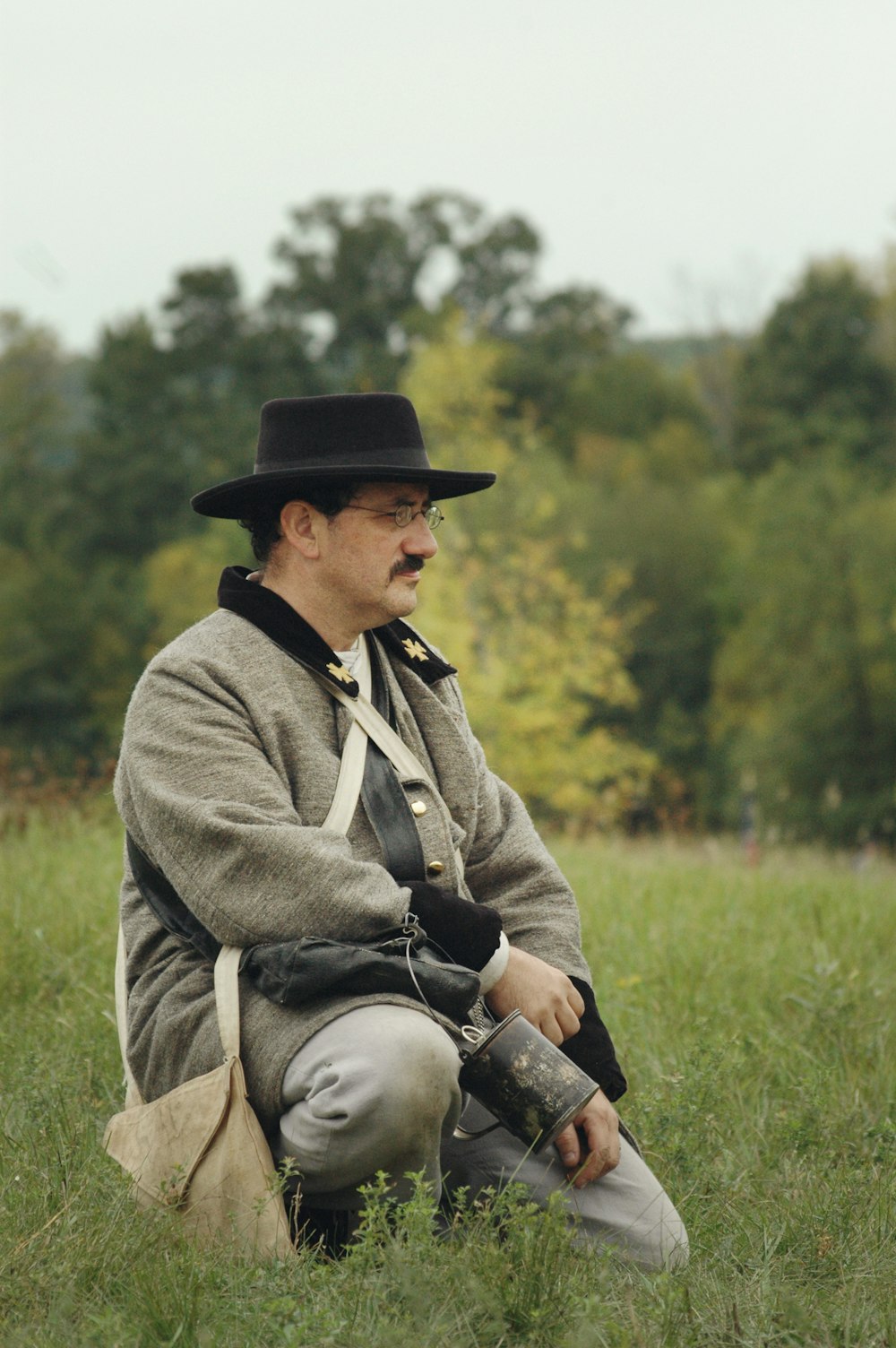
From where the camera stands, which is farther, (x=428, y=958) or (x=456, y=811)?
(x=456, y=811)

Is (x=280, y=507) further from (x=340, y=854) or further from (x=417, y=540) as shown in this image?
(x=340, y=854)

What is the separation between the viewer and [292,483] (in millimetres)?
3586

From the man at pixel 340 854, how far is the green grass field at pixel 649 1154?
0.22 metres

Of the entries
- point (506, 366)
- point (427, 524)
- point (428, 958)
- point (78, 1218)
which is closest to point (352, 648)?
point (427, 524)

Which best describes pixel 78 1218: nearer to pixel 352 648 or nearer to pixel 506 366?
pixel 352 648

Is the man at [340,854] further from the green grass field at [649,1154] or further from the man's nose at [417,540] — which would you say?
the green grass field at [649,1154]

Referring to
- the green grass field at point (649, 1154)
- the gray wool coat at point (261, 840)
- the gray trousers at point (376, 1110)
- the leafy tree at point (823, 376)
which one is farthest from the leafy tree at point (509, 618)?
the gray trousers at point (376, 1110)

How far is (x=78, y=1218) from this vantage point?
3.11m

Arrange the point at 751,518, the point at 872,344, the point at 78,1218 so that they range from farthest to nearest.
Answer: the point at 872,344 < the point at 751,518 < the point at 78,1218

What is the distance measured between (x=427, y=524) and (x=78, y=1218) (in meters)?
1.70

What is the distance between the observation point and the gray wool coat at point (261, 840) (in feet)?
10.4

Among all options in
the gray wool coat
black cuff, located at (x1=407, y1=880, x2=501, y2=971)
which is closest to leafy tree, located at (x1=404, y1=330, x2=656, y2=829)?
the gray wool coat

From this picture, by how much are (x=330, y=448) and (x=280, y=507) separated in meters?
0.19

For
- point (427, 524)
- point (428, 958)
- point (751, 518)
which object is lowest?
point (751, 518)
